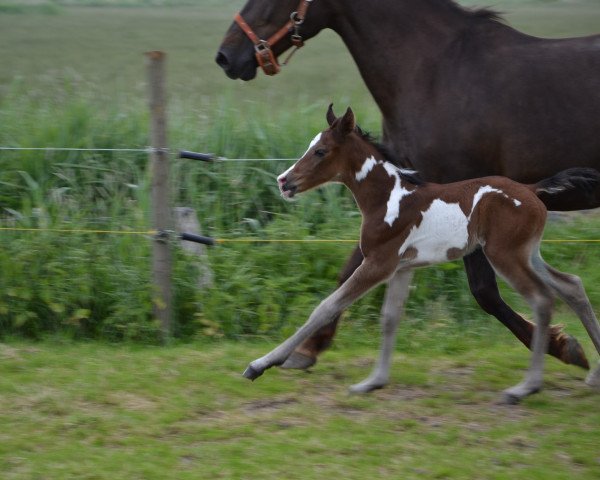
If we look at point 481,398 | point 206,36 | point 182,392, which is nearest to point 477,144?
point 481,398

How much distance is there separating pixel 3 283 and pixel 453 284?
2739mm

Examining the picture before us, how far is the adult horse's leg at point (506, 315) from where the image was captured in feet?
15.8

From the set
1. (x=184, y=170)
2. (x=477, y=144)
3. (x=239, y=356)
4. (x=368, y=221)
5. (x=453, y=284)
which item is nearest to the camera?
(x=368, y=221)

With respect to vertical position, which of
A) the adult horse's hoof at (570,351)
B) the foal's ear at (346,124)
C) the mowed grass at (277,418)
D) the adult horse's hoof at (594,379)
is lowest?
the mowed grass at (277,418)

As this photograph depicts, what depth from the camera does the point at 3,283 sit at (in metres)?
5.69

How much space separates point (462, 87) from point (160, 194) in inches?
71.1

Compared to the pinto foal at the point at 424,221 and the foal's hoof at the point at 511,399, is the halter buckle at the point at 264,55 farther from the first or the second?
the foal's hoof at the point at 511,399

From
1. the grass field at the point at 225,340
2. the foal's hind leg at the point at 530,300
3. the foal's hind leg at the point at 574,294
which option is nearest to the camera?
the grass field at the point at 225,340

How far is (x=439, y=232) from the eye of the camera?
4.39 m

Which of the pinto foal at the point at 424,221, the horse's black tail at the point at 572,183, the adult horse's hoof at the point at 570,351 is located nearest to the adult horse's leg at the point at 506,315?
the adult horse's hoof at the point at 570,351

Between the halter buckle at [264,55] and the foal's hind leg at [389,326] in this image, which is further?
the halter buckle at [264,55]

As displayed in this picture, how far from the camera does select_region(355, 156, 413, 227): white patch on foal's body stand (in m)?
4.41

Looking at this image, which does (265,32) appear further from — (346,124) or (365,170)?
(365,170)

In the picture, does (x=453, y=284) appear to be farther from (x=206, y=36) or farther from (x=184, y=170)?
(x=206, y=36)
